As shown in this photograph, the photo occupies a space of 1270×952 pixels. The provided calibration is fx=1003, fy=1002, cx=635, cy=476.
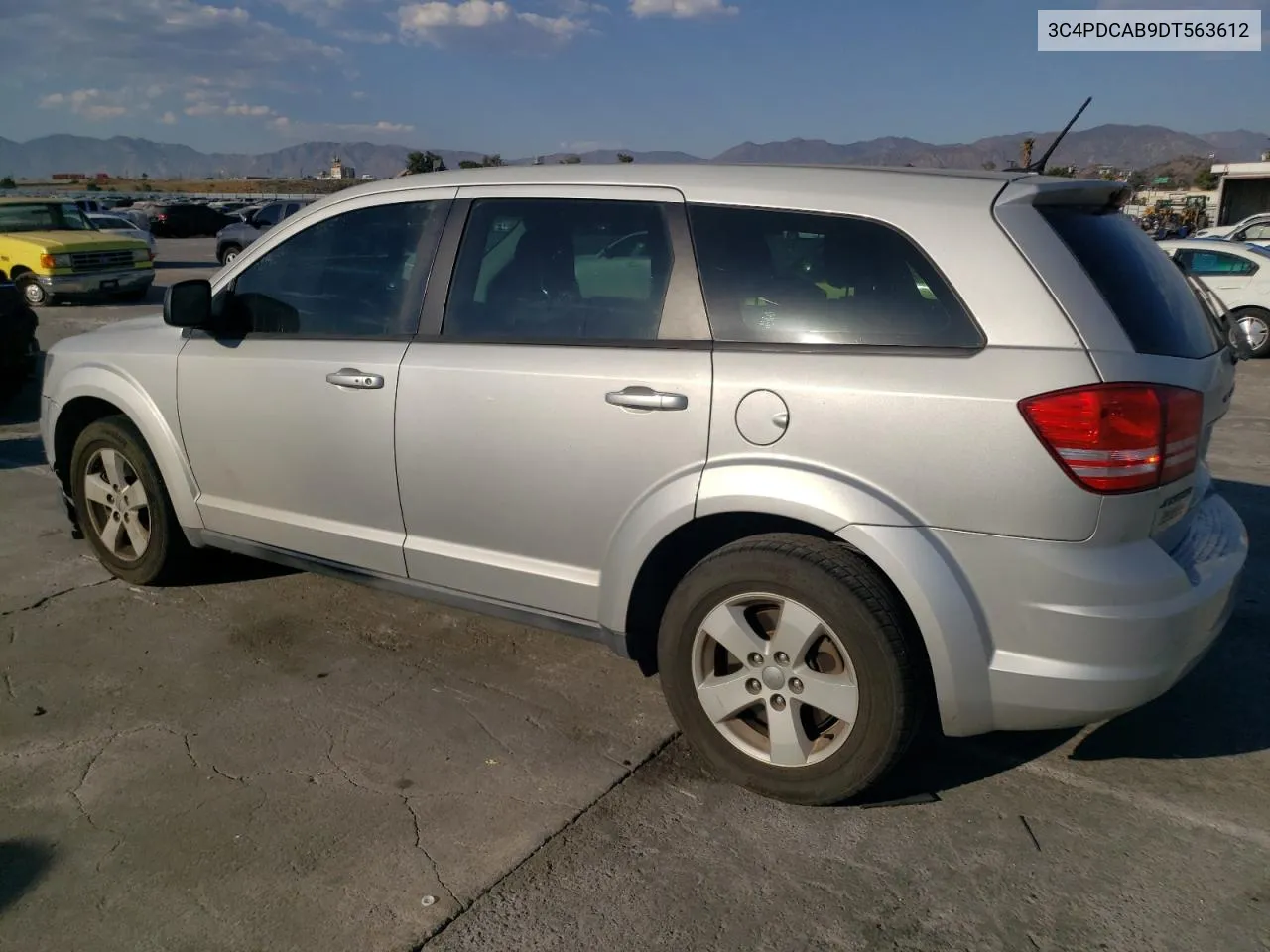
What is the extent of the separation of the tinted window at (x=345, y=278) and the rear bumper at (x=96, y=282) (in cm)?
1355

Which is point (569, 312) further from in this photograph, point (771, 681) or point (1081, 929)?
point (1081, 929)

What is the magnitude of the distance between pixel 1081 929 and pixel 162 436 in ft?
12.8

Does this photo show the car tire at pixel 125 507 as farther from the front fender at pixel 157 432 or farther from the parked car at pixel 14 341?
the parked car at pixel 14 341

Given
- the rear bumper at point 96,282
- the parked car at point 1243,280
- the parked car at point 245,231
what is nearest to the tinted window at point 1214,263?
the parked car at point 1243,280

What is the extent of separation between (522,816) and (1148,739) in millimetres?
2143

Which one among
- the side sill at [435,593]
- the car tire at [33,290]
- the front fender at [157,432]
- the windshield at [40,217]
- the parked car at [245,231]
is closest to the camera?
the side sill at [435,593]

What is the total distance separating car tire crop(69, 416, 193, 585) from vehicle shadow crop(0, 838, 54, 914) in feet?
6.30

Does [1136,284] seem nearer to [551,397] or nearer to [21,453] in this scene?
[551,397]

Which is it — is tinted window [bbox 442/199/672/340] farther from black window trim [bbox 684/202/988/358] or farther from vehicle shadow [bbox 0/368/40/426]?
vehicle shadow [bbox 0/368/40/426]

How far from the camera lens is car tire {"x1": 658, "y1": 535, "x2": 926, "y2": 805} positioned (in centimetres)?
279

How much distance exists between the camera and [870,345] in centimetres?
284

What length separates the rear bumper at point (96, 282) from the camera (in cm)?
1547

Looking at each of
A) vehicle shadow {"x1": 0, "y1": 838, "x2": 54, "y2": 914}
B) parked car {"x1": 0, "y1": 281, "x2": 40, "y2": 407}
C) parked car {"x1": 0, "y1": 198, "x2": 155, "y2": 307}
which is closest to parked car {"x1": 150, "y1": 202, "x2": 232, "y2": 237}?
parked car {"x1": 0, "y1": 198, "x2": 155, "y2": 307}

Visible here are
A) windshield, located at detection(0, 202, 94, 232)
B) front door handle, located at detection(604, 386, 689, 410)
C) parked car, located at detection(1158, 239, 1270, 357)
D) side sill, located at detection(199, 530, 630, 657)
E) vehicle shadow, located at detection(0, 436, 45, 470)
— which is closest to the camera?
front door handle, located at detection(604, 386, 689, 410)
